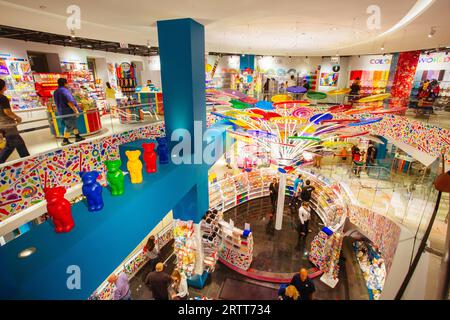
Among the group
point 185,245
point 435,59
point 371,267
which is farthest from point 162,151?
point 435,59

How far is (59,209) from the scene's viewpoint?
239cm

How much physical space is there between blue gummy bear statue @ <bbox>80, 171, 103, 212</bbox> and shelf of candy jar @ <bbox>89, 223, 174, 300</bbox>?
12.8 ft

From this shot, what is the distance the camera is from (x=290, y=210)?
1000 cm

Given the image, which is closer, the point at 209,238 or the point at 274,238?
the point at 209,238

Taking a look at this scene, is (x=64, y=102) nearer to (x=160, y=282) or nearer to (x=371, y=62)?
(x=160, y=282)

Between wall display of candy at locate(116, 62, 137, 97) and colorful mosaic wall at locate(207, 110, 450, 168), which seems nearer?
colorful mosaic wall at locate(207, 110, 450, 168)

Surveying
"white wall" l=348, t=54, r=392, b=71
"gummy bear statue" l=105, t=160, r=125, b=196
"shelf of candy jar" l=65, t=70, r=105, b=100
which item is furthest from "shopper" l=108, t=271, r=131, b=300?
"white wall" l=348, t=54, r=392, b=71

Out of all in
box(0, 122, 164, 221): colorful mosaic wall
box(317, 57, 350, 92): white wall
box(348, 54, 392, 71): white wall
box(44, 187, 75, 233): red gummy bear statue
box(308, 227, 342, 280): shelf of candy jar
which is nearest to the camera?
box(44, 187, 75, 233): red gummy bear statue

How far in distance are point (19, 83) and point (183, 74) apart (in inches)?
355

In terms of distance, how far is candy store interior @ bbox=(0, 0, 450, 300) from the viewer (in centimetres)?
270

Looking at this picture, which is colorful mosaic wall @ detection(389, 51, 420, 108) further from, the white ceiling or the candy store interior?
the white ceiling

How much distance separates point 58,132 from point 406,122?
11551mm

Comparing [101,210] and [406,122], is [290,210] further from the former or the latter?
[101,210]
